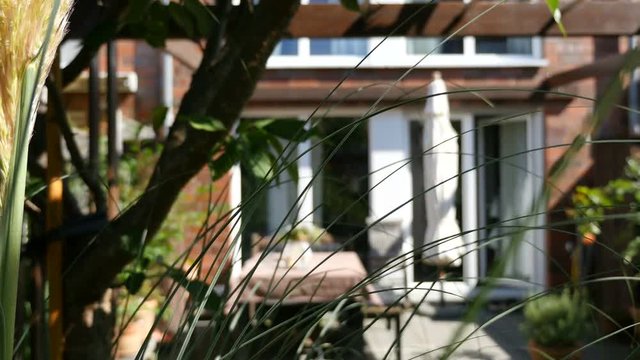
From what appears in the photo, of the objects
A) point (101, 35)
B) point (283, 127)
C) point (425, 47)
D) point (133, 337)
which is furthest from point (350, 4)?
point (425, 47)

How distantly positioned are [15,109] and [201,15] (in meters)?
1.22

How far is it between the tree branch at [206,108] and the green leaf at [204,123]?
105 mm

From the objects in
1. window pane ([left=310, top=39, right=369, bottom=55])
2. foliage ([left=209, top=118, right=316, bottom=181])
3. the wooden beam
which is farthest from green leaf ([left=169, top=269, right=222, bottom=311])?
window pane ([left=310, top=39, right=369, bottom=55])

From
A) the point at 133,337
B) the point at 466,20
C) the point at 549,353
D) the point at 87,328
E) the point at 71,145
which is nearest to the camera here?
the point at 71,145

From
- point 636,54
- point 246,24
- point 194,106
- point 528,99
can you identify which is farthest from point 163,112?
point 528,99

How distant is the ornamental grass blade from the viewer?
769 millimetres

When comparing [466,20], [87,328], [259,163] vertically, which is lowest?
[87,328]

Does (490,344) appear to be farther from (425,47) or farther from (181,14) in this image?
(425,47)

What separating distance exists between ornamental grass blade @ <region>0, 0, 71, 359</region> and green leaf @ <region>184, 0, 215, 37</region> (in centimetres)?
109

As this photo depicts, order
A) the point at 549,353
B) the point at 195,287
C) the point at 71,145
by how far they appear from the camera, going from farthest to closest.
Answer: the point at 549,353 → the point at 71,145 → the point at 195,287

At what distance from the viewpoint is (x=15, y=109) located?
2.57 feet

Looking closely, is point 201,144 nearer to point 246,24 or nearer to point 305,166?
point 246,24

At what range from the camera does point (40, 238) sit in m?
2.00

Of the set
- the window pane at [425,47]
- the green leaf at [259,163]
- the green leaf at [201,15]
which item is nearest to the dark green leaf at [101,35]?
the green leaf at [201,15]
